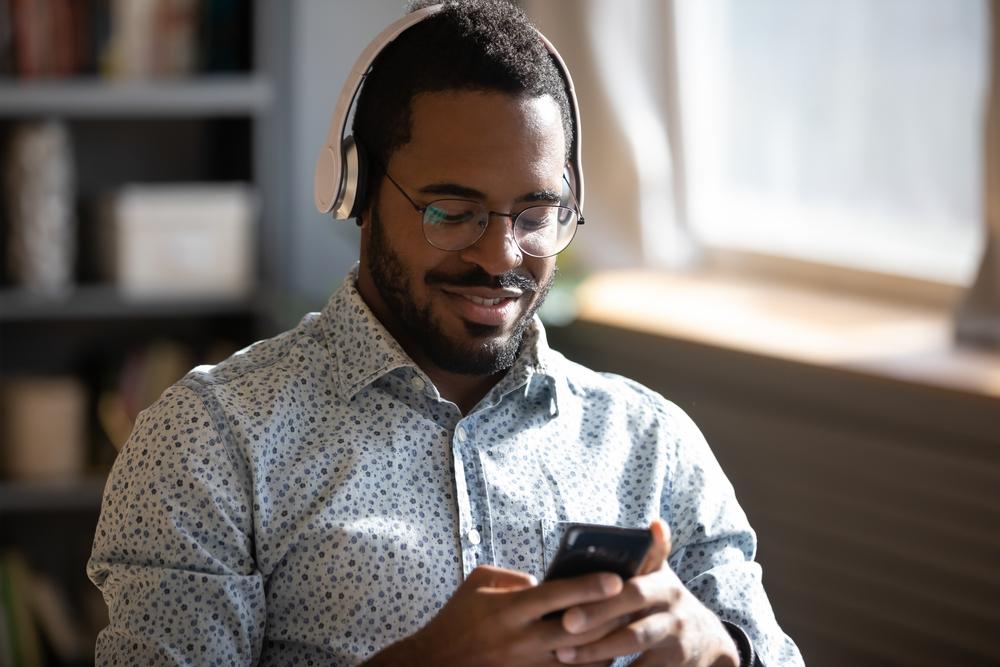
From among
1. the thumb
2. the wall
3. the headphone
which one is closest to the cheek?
the headphone

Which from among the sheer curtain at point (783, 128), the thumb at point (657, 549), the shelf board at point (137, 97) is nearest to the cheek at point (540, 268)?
the thumb at point (657, 549)

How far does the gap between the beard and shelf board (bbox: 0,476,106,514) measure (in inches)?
66.5

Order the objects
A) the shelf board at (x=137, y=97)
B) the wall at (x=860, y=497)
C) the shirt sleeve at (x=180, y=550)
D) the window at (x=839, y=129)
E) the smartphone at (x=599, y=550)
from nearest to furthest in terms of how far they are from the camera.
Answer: the smartphone at (x=599, y=550)
the shirt sleeve at (x=180, y=550)
the wall at (x=860, y=497)
the window at (x=839, y=129)
the shelf board at (x=137, y=97)

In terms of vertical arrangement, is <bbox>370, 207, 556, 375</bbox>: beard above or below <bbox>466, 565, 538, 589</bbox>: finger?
above

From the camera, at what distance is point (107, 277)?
2947 mm

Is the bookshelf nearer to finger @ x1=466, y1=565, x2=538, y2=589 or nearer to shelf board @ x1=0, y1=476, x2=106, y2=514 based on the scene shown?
shelf board @ x1=0, y1=476, x2=106, y2=514

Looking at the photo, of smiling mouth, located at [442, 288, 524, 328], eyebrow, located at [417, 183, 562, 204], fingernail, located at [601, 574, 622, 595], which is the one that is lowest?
fingernail, located at [601, 574, 622, 595]

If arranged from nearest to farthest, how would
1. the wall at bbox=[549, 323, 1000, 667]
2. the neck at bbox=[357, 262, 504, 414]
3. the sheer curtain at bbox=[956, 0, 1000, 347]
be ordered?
the neck at bbox=[357, 262, 504, 414], the wall at bbox=[549, 323, 1000, 667], the sheer curtain at bbox=[956, 0, 1000, 347]

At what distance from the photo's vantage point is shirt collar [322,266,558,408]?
52.1 inches

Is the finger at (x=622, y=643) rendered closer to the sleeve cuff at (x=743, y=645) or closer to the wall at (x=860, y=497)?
the sleeve cuff at (x=743, y=645)

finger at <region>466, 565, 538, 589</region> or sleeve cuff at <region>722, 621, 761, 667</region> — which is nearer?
finger at <region>466, 565, 538, 589</region>

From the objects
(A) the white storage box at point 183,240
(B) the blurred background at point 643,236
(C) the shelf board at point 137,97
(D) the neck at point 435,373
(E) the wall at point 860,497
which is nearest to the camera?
(D) the neck at point 435,373

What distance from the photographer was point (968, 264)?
8.02ft

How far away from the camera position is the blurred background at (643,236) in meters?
2.21
